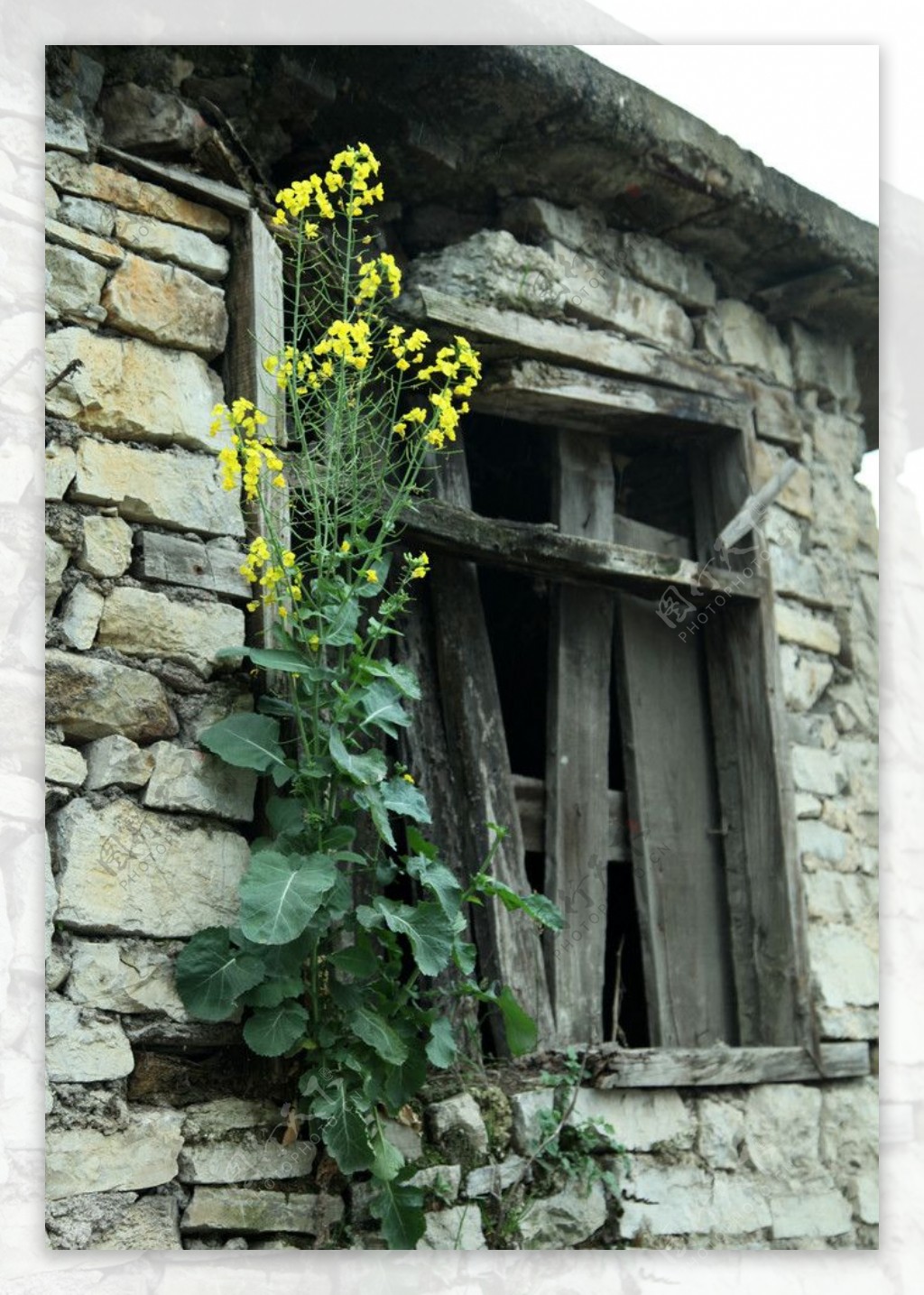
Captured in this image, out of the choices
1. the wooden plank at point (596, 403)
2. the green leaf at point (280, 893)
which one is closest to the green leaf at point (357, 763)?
the green leaf at point (280, 893)

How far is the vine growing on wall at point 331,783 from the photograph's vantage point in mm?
2508

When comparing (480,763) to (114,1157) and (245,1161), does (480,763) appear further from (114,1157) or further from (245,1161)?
(114,1157)

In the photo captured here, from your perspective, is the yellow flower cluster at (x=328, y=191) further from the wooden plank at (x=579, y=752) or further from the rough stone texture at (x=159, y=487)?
the wooden plank at (x=579, y=752)

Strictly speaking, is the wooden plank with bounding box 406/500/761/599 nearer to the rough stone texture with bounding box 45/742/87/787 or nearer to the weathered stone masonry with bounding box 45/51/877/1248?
the weathered stone masonry with bounding box 45/51/877/1248

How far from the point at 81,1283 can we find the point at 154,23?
199cm

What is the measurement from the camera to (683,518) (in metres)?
3.81

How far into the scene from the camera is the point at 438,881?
108 inches

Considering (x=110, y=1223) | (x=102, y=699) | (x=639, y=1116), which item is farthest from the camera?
(x=639, y=1116)

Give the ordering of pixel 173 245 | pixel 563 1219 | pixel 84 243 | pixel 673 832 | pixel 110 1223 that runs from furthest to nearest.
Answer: pixel 673 832
pixel 563 1219
pixel 173 245
pixel 84 243
pixel 110 1223

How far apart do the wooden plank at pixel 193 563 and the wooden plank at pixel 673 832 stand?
1.15m

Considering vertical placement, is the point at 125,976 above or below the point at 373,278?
below

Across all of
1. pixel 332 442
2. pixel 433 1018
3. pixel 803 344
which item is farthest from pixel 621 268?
pixel 433 1018

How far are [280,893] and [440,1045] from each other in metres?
0.45

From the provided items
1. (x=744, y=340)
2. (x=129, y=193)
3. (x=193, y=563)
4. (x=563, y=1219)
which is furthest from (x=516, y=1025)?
A: (x=744, y=340)
